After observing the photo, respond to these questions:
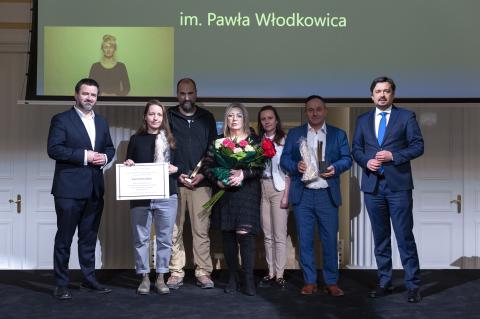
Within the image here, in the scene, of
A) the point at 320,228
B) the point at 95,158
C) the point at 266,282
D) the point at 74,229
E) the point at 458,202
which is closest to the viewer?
the point at 95,158

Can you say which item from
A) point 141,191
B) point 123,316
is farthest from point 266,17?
point 123,316

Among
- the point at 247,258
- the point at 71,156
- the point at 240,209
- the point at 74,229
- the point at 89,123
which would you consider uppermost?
the point at 89,123

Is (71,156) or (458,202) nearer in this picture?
(71,156)

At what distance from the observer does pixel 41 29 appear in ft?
17.1

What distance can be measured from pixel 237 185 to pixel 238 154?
0.24 metres

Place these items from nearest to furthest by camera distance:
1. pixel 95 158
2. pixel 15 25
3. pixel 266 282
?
pixel 95 158 → pixel 266 282 → pixel 15 25

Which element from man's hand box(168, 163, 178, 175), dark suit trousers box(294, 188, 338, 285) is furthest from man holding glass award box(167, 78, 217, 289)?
dark suit trousers box(294, 188, 338, 285)

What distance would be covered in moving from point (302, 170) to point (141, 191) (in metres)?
1.17

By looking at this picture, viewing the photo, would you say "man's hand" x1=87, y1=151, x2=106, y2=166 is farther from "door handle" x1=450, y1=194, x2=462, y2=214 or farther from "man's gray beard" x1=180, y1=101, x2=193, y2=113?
"door handle" x1=450, y1=194, x2=462, y2=214

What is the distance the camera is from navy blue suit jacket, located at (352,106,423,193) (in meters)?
4.31

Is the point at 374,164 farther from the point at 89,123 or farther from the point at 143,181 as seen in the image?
the point at 89,123

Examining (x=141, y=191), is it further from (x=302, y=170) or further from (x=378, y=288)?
(x=378, y=288)

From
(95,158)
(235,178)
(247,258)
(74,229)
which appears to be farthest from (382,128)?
(74,229)

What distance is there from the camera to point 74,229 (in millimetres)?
4523
